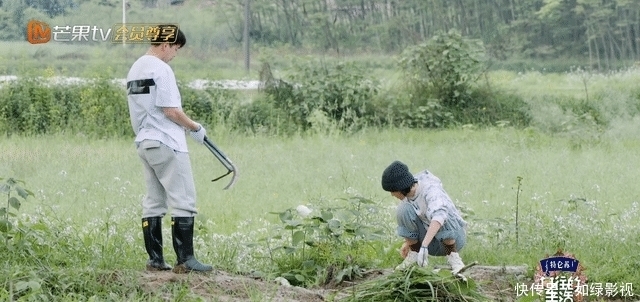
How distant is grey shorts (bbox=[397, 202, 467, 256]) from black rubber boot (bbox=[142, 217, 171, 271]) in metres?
1.28

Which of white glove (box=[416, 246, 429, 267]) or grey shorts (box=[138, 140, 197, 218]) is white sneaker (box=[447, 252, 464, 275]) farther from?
grey shorts (box=[138, 140, 197, 218])

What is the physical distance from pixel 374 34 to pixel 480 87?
2.83m

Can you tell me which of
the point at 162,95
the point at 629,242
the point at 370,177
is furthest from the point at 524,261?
the point at 370,177

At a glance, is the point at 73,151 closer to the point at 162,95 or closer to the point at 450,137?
the point at 450,137

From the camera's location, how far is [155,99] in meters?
5.26

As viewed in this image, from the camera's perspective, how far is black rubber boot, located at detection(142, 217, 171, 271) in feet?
17.6

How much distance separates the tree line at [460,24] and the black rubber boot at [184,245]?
35.3 feet

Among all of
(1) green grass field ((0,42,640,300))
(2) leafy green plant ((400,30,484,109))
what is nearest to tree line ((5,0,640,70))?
(1) green grass field ((0,42,640,300))

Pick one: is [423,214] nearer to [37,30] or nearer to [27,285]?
[27,285]

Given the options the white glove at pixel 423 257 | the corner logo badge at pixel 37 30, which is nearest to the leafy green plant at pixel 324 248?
the white glove at pixel 423 257

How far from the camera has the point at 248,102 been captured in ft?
43.2

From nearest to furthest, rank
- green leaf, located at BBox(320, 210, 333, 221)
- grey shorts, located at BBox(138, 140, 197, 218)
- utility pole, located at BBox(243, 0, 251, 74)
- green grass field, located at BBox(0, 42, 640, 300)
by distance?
1. grey shorts, located at BBox(138, 140, 197, 218)
2. green leaf, located at BBox(320, 210, 333, 221)
3. green grass field, located at BBox(0, 42, 640, 300)
4. utility pole, located at BBox(243, 0, 251, 74)

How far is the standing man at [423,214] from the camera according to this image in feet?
17.8

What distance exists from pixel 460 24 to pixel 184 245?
1170 cm
